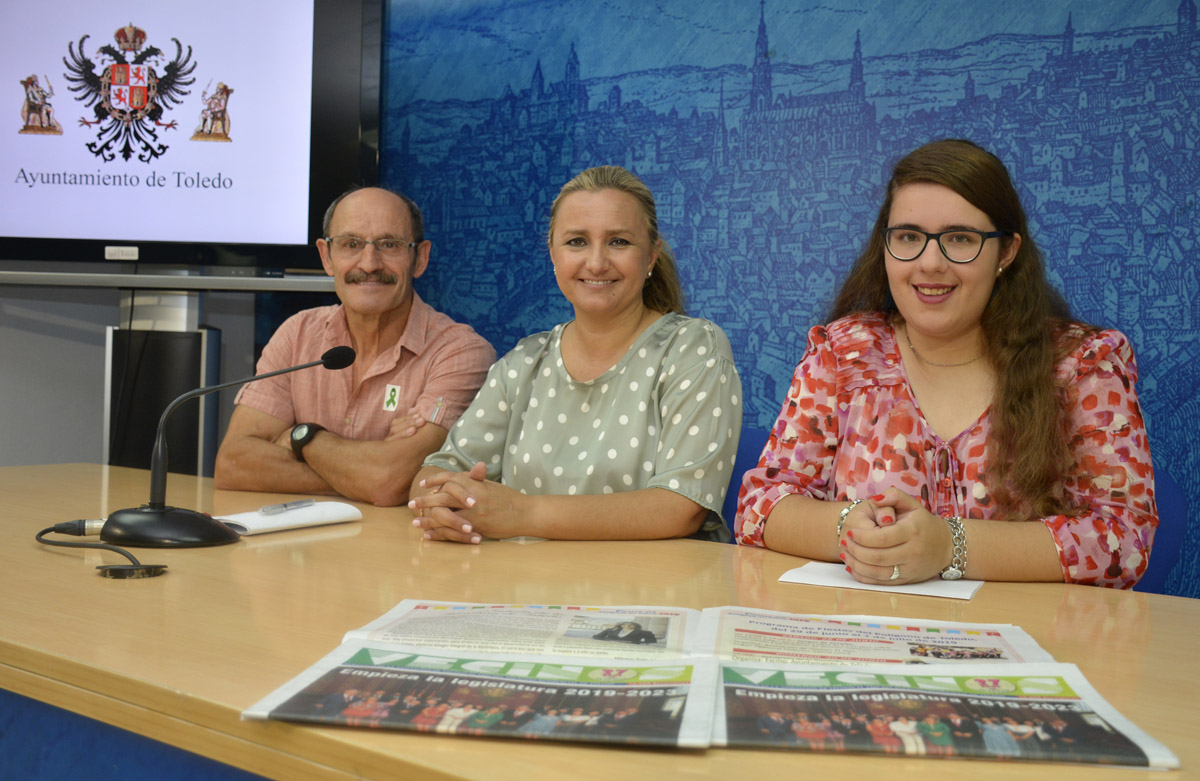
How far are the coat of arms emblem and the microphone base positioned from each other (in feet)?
6.29

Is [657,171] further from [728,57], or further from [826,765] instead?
[826,765]

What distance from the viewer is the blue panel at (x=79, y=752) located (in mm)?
944

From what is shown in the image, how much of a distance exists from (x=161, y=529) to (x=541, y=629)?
30.3 inches

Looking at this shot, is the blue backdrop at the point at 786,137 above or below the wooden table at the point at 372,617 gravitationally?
above

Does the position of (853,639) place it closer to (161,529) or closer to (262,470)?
(161,529)

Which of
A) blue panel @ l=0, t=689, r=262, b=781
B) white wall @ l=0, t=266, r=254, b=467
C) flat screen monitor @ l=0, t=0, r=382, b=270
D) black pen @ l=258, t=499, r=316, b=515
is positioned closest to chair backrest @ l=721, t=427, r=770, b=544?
black pen @ l=258, t=499, r=316, b=515

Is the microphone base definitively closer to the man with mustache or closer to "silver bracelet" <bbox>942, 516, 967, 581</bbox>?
the man with mustache

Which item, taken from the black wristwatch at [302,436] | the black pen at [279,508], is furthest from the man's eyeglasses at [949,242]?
the black wristwatch at [302,436]

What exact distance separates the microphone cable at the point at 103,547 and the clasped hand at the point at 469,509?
16.4 inches

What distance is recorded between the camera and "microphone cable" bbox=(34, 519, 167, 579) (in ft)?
4.25

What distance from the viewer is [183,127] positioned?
3.04 metres

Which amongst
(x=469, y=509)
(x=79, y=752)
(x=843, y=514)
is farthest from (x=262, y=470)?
(x=843, y=514)

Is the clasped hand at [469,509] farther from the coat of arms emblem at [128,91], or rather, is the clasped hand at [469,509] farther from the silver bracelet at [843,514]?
the coat of arms emblem at [128,91]

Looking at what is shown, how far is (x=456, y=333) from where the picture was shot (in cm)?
247
